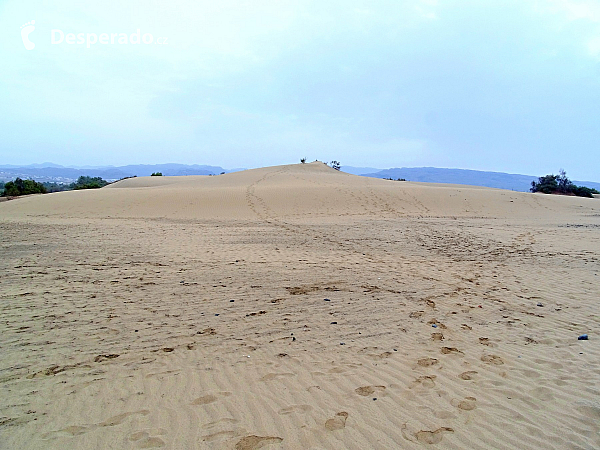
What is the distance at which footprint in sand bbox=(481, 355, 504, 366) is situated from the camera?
3.55 m

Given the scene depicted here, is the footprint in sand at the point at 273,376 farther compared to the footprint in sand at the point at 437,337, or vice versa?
the footprint in sand at the point at 437,337

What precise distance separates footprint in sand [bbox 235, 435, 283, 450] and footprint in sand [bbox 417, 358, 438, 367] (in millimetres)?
1713

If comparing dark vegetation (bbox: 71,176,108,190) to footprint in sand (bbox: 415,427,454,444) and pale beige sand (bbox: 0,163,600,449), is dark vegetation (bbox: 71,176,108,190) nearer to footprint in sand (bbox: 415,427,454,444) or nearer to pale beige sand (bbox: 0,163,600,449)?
pale beige sand (bbox: 0,163,600,449)

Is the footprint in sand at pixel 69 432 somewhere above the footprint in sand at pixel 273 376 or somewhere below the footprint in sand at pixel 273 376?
below

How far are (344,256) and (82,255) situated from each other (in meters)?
6.03

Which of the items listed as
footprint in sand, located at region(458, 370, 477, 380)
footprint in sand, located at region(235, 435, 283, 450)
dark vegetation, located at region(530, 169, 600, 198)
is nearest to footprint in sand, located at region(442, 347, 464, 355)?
footprint in sand, located at region(458, 370, 477, 380)

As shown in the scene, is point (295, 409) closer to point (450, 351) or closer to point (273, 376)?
point (273, 376)

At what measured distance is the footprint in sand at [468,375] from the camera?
3264 mm

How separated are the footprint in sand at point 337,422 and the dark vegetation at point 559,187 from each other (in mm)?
44984

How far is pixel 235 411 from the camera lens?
110 inches

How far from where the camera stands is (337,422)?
8.71 ft

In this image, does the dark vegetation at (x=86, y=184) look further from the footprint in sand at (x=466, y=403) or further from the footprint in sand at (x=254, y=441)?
the footprint in sand at (x=466, y=403)

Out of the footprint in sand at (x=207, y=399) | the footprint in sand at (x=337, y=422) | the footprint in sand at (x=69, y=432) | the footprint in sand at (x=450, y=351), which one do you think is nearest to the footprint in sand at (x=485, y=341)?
the footprint in sand at (x=450, y=351)

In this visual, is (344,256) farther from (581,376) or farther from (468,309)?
(581,376)
